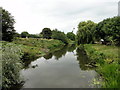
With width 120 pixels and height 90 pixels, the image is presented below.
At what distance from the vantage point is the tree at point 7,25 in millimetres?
24134

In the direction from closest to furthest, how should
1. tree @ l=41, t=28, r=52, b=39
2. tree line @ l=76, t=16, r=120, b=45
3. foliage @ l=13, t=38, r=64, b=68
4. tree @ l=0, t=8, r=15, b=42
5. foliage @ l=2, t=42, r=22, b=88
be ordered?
foliage @ l=2, t=42, r=22, b=88 → foliage @ l=13, t=38, r=64, b=68 → tree line @ l=76, t=16, r=120, b=45 → tree @ l=0, t=8, r=15, b=42 → tree @ l=41, t=28, r=52, b=39

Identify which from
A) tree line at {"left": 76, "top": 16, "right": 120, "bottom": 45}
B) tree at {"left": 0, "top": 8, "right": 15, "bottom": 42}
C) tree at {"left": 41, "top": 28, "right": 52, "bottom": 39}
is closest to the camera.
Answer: tree line at {"left": 76, "top": 16, "right": 120, "bottom": 45}

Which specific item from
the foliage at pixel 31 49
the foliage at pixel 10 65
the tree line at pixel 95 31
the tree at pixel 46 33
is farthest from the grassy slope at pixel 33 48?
the tree at pixel 46 33

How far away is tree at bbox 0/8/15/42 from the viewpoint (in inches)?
950

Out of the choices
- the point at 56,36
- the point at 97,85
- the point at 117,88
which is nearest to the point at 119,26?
the point at 97,85

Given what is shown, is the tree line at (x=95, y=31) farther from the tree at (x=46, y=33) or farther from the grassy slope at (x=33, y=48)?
the tree at (x=46, y=33)

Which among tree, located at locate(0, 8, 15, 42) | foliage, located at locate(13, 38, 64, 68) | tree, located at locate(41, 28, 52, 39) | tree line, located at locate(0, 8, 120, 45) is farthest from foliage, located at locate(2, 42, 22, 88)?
tree, located at locate(41, 28, 52, 39)

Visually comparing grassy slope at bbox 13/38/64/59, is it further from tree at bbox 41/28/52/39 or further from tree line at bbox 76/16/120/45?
tree at bbox 41/28/52/39

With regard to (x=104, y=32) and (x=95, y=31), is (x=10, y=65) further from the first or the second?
(x=95, y=31)

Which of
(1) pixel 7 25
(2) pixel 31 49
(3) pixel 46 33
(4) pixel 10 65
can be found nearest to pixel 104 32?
(2) pixel 31 49

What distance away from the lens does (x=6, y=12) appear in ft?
81.5

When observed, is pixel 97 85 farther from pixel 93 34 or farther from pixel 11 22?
pixel 11 22

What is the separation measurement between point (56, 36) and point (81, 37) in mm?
23309

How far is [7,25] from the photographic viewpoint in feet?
81.3
